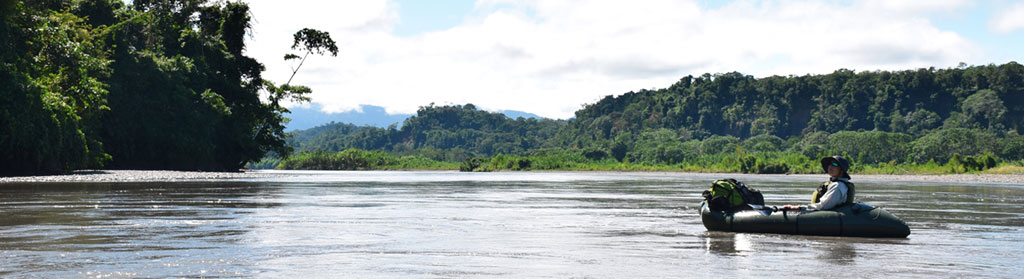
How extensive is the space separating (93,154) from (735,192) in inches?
1337

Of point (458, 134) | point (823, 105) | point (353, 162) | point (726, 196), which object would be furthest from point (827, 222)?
point (458, 134)

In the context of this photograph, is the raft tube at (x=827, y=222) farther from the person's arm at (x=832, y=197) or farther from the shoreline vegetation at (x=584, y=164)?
the shoreline vegetation at (x=584, y=164)

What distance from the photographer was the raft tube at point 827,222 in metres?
13.0

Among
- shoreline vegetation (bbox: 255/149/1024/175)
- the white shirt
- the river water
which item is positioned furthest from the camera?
shoreline vegetation (bbox: 255/149/1024/175)

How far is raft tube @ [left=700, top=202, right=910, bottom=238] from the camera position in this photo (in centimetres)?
1303

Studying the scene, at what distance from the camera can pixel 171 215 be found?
53.5 feet

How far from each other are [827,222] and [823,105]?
12270cm

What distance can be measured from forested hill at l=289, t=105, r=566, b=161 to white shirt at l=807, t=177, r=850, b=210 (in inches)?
5632

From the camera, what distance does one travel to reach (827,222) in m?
13.1

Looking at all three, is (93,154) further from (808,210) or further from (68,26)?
(808,210)

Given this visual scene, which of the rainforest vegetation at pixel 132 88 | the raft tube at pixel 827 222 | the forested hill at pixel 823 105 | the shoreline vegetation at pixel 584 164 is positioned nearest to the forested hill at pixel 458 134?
the forested hill at pixel 823 105

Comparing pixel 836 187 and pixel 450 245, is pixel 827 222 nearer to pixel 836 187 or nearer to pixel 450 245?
pixel 836 187

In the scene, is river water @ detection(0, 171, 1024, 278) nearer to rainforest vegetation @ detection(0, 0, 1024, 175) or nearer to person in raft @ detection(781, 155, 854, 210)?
person in raft @ detection(781, 155, 854, 210)

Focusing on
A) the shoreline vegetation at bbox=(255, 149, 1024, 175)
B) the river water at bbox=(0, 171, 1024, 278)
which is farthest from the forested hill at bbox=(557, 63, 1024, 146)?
the river water at bbox=(0, 171, 1024, 278)
